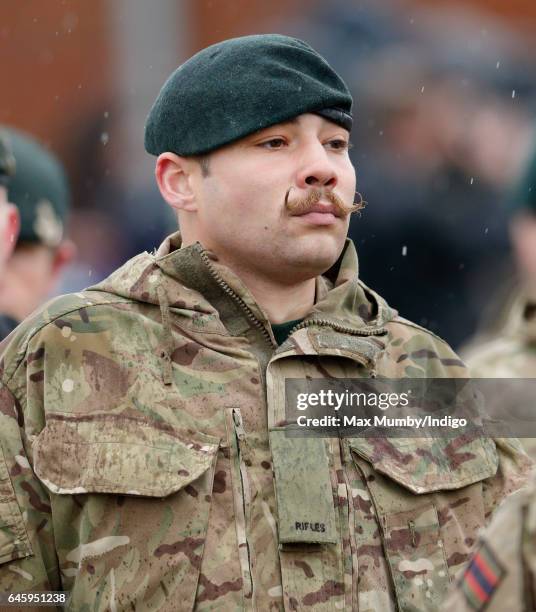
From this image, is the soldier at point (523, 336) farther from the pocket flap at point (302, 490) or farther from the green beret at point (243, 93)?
the green beret at point (243, 93)

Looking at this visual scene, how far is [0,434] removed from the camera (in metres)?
3.44

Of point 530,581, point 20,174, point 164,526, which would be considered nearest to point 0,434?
point 164,526

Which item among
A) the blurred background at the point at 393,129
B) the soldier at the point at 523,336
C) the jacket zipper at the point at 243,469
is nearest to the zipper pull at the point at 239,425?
the jacket zipper at the point at 243,469

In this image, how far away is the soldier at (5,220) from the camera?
14.5 ft

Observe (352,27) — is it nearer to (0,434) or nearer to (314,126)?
(314,126)

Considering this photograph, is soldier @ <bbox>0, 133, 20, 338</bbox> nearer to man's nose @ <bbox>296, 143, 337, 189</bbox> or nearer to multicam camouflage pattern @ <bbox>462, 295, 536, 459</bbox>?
man's nose @ <bbox>296, 143, 337, 189</bbox>

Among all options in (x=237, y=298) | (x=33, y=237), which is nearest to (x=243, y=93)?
(x=237, y=298)

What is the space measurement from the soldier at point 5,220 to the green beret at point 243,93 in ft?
2.82

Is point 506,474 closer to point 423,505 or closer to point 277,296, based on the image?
point 423,505

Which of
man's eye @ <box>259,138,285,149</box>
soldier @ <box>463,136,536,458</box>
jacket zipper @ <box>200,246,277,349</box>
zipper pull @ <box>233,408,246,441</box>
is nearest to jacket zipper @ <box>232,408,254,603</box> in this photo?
zipper pull @ <box>233,408,246,441</box>

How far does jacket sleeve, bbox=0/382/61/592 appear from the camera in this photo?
133 inches

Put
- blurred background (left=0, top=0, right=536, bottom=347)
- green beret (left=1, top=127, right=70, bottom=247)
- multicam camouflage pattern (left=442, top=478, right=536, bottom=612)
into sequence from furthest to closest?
blurred background (left=0, top=0, right=536, bottom=347), green beret (left=1, top=127, right=70, bottom=247), multicam camouflage pattern (left=442, top=478, right=536, bottom=612)

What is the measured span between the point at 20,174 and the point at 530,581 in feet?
11.4

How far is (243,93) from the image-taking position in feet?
11.7
